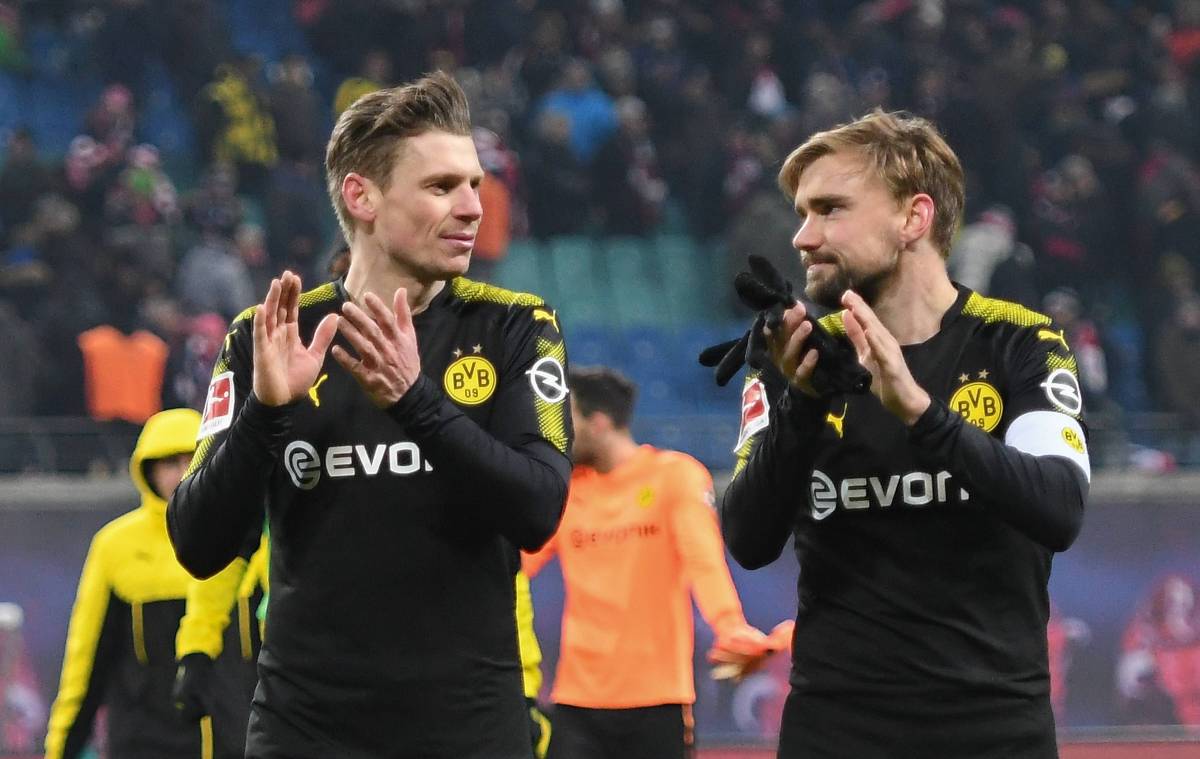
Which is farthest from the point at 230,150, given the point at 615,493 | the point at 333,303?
the point at 333,303

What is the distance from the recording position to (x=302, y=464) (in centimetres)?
379

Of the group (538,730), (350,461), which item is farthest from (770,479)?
(538,730)

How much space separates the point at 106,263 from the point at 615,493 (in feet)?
24.1

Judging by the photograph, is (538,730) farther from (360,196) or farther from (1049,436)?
(1049,436)

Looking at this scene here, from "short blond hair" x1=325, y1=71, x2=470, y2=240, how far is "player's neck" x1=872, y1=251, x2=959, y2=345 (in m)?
0.90

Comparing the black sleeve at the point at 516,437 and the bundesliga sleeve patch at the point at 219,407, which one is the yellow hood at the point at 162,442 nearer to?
the bundesliga sleeve patch at the point at 219,407

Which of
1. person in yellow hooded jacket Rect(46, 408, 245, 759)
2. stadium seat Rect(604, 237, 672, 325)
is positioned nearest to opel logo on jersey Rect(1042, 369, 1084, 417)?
person in yellow hooded jacket Rect(46, 408, 245, 759)

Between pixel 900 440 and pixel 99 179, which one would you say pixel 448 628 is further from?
pixel 99 179

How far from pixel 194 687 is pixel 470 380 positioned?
8.45ft

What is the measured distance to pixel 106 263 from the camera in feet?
45.0

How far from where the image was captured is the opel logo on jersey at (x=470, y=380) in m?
3.84

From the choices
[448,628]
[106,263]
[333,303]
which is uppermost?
[106,263]

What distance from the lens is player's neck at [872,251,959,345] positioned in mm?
3986

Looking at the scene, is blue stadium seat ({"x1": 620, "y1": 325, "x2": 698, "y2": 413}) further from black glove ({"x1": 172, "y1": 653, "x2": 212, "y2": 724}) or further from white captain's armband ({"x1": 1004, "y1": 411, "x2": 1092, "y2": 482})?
white captain's armband ({"x1": 1004, "y1": 411, "x2": 1092, "y2": 482})
